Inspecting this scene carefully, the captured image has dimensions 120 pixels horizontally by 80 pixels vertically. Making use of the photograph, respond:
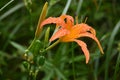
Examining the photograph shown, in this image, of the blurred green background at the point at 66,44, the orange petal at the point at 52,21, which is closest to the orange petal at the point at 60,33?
the orange petal at the point at 52,21

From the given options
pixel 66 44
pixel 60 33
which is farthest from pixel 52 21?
pixel 66 44

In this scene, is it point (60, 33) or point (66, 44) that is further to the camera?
point (66, 44)

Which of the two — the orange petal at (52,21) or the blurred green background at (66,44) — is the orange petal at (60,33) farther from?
the blurred green background at (66,44)

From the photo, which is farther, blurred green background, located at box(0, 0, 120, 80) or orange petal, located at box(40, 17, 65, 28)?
blurred green background, located at box(0, 0, 120, 80)

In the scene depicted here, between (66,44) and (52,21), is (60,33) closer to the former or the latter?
(52,21)

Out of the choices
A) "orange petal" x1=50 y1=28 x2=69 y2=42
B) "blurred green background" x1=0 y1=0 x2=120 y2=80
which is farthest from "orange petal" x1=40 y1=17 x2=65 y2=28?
"blurred green background" x1=0 y1=0 x2=120 y2=80

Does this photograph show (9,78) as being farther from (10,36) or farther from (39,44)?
(39,44)

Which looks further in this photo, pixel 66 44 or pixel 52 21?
pixel 66 44

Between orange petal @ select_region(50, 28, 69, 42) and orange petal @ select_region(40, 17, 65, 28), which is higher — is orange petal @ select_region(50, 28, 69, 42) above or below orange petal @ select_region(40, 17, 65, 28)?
below

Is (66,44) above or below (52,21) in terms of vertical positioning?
below

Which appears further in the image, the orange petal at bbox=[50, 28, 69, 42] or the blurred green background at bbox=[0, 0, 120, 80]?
the blurred green background at bbox=[0, 0, 120, 80]

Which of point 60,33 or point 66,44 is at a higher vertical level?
point 60,33

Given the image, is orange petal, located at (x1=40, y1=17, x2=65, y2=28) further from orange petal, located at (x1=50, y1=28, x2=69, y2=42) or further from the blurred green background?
the blurred green background
